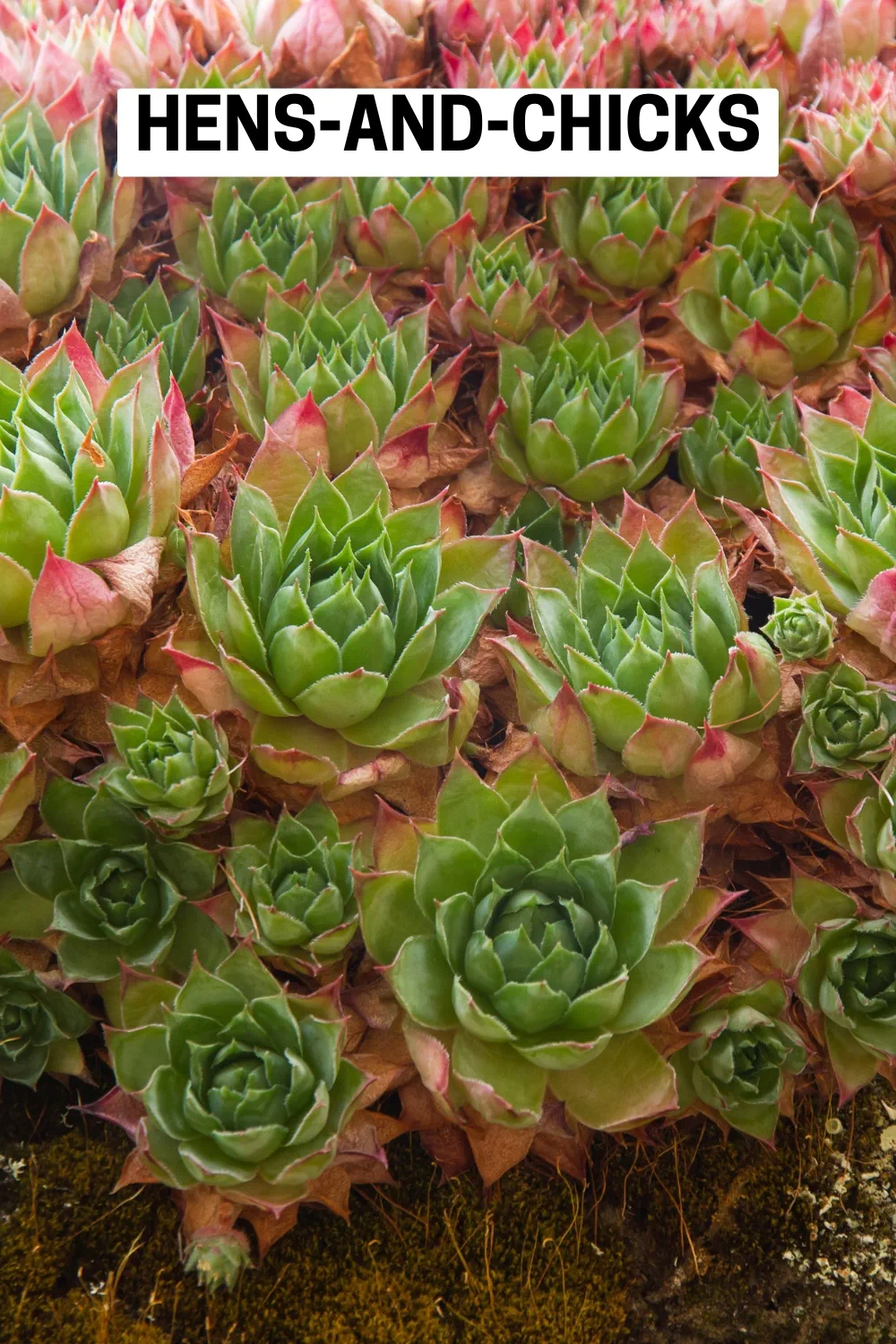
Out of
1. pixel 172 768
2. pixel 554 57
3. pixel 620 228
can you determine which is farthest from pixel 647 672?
Result: pixel 554 57

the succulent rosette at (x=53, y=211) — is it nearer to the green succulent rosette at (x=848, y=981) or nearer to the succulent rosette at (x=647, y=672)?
the succulent rosette at (x=647, y=672)

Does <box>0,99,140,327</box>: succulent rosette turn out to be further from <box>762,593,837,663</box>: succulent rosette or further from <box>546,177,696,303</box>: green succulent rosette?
<box>762,593,837,663</box>: succulent rosette

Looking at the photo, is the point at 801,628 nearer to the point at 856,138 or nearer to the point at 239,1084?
the point at 239,1084

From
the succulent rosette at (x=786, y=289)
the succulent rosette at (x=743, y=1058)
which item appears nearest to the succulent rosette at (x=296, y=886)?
the succulent rosette at (x=743, y=1058)

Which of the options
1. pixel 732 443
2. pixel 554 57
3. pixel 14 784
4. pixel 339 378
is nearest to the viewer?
pixel 14 784

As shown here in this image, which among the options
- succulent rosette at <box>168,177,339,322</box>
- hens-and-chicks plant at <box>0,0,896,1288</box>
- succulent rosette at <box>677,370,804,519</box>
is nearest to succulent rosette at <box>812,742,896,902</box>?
hens-and-chicks plant at <box>0,0,896,1288</box>

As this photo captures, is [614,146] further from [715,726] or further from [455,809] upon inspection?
[455,809]
